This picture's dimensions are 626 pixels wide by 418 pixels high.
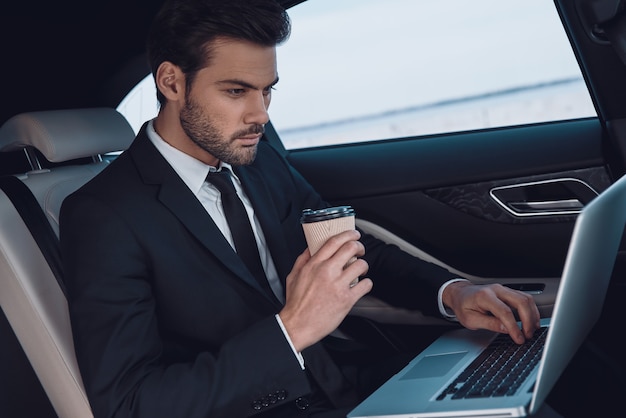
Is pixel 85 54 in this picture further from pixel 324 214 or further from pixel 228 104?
pixel 324 214

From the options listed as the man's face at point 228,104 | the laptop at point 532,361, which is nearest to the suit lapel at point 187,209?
the man's face at point 228,104

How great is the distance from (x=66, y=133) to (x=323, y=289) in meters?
0.79

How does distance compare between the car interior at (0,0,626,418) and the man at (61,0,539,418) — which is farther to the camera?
the car interior at (0,0,626,418)

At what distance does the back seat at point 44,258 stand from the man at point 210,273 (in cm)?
8

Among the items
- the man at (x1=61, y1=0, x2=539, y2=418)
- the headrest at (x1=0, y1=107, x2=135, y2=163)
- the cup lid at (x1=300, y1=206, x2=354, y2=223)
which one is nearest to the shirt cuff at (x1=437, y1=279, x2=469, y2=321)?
the man at (x1=61, y1=0, x2=539, y2=418)

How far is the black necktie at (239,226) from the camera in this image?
164cm

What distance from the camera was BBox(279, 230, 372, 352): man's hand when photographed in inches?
50.4

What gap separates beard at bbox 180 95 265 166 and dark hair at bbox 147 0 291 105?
0.07 meters

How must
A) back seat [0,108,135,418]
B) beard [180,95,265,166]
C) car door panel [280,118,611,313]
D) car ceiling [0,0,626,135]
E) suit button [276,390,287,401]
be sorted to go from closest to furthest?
suit button [276,390,287,401] < back seat [0,108,135,418] < beard [180,95,265,166] < car ceiling [0,0,626,135] < car door panel [280,118,611,313]

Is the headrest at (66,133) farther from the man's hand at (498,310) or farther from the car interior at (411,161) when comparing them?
the man's hand at (498,310)

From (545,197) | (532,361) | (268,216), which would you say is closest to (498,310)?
(532,361)

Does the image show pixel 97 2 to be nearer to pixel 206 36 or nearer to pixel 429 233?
pixel 206 36

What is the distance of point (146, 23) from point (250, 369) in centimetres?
131

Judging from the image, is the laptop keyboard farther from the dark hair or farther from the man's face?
the dark hair
